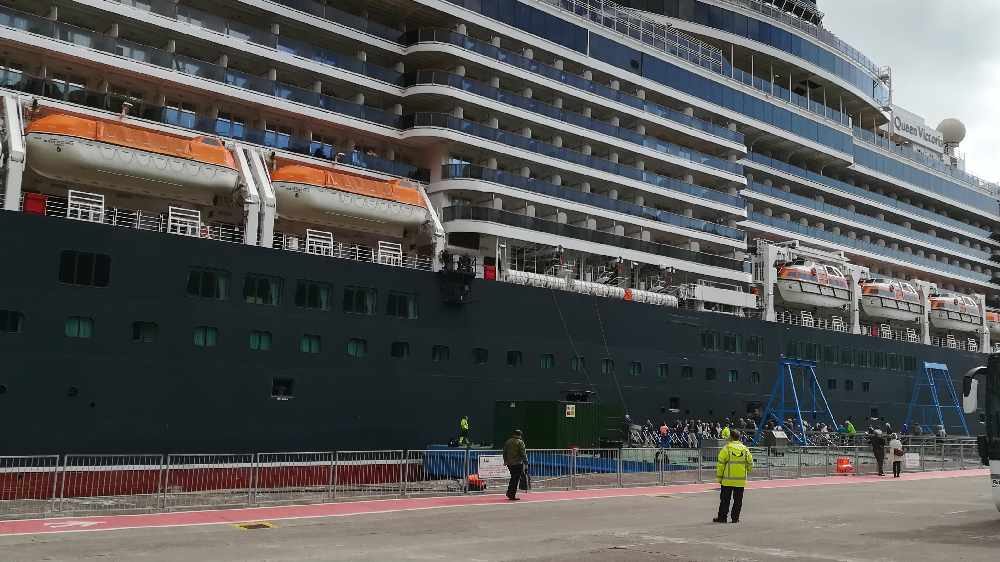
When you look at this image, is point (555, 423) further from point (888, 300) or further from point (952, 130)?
point (952, 130)

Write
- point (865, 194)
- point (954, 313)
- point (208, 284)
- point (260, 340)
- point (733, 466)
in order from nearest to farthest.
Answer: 1. point (733, 466)
2. point (208, 284)
3. point (260, 340)
4. point (865, 194)
5. point (954, 313)

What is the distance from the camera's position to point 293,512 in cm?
1700

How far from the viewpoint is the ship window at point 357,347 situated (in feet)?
84.4

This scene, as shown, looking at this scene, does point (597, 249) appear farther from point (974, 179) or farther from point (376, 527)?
point (974, 179)

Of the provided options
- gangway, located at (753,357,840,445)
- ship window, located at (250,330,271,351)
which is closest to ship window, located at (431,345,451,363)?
ship window, located at (250,330,271,351)

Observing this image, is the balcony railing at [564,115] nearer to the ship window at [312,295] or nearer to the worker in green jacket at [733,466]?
the ship window at [312,295]

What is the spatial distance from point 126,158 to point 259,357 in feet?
20.7

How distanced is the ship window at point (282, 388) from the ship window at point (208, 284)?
2.70 meters

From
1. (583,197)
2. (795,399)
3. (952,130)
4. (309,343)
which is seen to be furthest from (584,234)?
(952,130)

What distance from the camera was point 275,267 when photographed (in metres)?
24.5

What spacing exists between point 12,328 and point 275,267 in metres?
6.71

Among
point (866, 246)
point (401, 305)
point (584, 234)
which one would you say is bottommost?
point (401, 305)

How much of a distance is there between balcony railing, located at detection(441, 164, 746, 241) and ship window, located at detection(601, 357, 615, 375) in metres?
6.32

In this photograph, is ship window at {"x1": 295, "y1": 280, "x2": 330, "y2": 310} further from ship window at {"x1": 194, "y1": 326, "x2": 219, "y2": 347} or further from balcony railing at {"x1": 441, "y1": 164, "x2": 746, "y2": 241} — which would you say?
balcony railing at {"x1": 441, "y1": 164, "x2": 746, "y2": 241}
